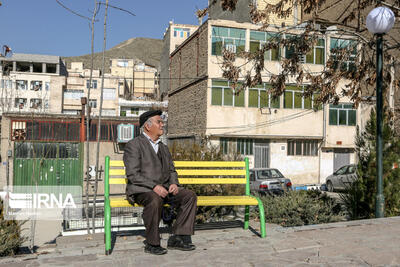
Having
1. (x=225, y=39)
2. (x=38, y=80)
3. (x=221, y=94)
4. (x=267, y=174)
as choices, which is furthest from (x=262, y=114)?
(x=38, y=80)

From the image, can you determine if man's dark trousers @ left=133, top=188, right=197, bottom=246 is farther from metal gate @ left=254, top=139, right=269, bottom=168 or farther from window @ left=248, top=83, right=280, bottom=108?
metal gate @ left=254, top=139, right=269, bottom=168

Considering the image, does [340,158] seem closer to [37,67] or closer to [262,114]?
[262,114]

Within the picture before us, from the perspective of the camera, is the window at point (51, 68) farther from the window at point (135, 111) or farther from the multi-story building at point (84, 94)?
the window at point (135, 111)

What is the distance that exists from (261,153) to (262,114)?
105 inches

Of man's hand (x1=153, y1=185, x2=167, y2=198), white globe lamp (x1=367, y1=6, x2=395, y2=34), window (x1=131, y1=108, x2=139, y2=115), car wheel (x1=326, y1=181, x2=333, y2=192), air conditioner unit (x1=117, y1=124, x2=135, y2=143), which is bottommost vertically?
car wheel (x1=326, y1=181, x2=333, y2=192)

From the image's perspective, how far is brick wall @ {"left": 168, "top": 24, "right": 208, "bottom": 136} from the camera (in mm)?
27203

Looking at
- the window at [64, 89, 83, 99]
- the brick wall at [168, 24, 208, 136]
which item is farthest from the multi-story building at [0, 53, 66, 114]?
the brick wall at [168, 24, 208, 136]

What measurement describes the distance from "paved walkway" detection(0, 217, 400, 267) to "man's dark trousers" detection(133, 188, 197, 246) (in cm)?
24

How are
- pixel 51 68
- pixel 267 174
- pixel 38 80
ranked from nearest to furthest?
1. pixel 267 174
2. pixel 38 80
3. pixel 51 68

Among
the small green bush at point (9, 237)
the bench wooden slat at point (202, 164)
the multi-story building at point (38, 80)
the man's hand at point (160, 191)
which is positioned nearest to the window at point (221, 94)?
the bench wooden slat at point (202, 164)

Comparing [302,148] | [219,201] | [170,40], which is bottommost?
[219,201]

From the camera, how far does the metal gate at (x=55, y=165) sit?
28344 mm

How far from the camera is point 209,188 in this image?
8.58m

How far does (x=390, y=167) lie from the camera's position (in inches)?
303
